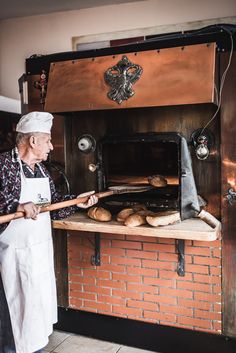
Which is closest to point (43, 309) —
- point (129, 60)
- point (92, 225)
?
point (92, 225)

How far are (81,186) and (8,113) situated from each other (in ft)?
4.21

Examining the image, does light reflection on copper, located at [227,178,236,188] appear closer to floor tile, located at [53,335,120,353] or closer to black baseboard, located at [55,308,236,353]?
black baseboard, located at [55,308,236,353]

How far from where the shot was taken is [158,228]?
2.28m

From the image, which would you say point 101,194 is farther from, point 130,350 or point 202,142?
point 130,350

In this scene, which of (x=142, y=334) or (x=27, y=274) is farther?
(x=142, y=334)

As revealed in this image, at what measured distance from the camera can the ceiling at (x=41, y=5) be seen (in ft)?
11.7

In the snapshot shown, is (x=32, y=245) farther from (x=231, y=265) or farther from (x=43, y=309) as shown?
(x=231, y=265)

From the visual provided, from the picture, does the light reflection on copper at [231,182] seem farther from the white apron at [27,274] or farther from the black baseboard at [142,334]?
the white apron at [27,274]

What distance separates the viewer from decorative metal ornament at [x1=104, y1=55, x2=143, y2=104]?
2.38m

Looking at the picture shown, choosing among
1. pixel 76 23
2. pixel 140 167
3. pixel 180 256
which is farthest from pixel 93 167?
pixel 76 23

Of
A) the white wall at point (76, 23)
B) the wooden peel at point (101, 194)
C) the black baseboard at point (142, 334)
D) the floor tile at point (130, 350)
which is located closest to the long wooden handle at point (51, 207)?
the wooden peel at point (101, 194)

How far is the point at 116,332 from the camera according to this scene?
2938 millimetres

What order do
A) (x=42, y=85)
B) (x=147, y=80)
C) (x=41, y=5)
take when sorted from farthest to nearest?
(x=41, y=5), (x=42, y=85), (x=147, y=80)

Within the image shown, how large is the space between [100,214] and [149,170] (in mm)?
552
